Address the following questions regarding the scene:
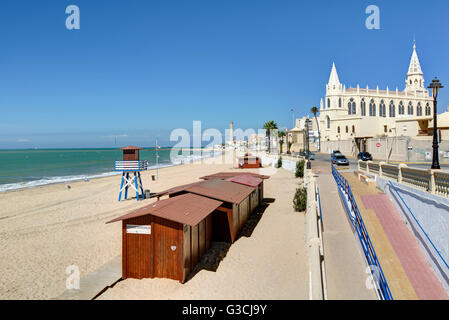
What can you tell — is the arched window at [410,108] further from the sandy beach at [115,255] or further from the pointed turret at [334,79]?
the sandy beach at [115,255]

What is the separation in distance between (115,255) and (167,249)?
3709mm

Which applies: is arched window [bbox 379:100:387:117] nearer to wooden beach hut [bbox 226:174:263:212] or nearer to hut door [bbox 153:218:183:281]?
wooden beach hut [bbox 226:174:263:212]

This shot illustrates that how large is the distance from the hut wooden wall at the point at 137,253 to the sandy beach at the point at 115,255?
28cm

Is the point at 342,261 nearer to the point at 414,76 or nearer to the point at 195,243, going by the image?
the point at 195,243

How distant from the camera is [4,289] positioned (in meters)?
9.15

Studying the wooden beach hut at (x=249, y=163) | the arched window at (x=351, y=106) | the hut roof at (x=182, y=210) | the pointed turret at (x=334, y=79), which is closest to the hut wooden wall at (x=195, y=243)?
the hut roof at (x=182, y=210)

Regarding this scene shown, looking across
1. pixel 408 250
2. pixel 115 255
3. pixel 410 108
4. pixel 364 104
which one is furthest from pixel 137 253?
pixel 410 108

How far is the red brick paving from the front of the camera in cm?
761

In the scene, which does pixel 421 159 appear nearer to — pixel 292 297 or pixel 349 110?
pixel 292 297

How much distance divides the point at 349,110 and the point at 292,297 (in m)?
87.1

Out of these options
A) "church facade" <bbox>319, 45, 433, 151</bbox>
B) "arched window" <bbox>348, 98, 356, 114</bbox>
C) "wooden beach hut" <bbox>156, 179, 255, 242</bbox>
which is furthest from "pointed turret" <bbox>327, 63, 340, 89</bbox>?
"wooden beach hut" <bbox>156, 179, 255, 242</bbox>

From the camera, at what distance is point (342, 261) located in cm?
847

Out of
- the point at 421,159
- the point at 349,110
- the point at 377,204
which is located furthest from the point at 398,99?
the point at 377,204

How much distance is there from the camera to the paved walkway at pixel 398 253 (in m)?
7.54
